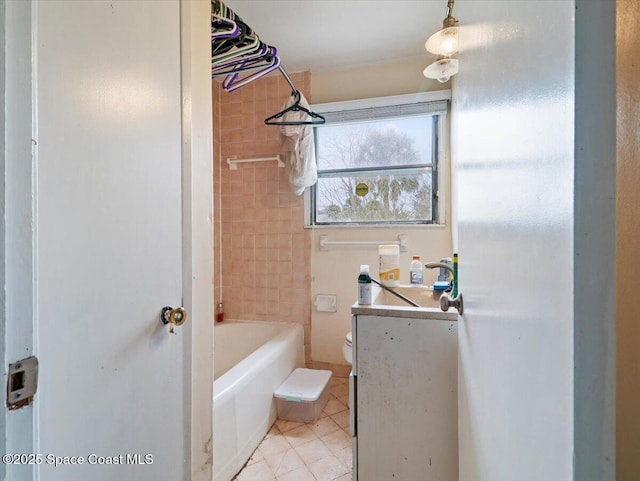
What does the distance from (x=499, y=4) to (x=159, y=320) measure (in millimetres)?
1039

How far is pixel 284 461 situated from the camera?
5.21ft

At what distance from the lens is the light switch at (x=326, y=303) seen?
249cm

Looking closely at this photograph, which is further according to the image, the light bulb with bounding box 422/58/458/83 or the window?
the window

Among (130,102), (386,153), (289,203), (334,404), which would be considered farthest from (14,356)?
(386,153)

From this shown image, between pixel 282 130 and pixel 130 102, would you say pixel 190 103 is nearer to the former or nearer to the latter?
pixel 130 102

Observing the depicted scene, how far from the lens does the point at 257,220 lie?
8.75 ft

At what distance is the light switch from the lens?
8.18 feet

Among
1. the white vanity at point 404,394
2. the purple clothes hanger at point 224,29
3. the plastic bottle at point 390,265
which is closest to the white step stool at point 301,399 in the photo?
the white vanity at point 404,394

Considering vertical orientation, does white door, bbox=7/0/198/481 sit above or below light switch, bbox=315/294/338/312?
above

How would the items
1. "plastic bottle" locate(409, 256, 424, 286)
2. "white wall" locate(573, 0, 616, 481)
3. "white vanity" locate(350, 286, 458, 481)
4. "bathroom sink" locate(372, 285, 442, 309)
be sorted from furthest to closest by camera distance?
"plastic bottle" locate(409, 256, 424, 286) < "bathroom sink" locate(372, 285, 442, 309) < "white vanity" locate(350, 286, 458, 481) < "white wall" locate(573, 0, 616, 481)

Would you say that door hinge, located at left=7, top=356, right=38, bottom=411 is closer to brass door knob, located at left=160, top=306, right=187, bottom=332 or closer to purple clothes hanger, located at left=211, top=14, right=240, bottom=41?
brass door knob, located at left=160, top=306, right=187, bottom=332

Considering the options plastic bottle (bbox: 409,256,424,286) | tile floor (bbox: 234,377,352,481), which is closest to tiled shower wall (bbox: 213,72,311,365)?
tile floor (bbox: 234,377,352,481)

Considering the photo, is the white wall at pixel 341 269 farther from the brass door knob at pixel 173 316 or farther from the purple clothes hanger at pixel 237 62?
the brass door knob at pixel 173 316

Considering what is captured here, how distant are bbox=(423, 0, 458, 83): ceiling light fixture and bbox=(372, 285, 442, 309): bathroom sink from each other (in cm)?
110
